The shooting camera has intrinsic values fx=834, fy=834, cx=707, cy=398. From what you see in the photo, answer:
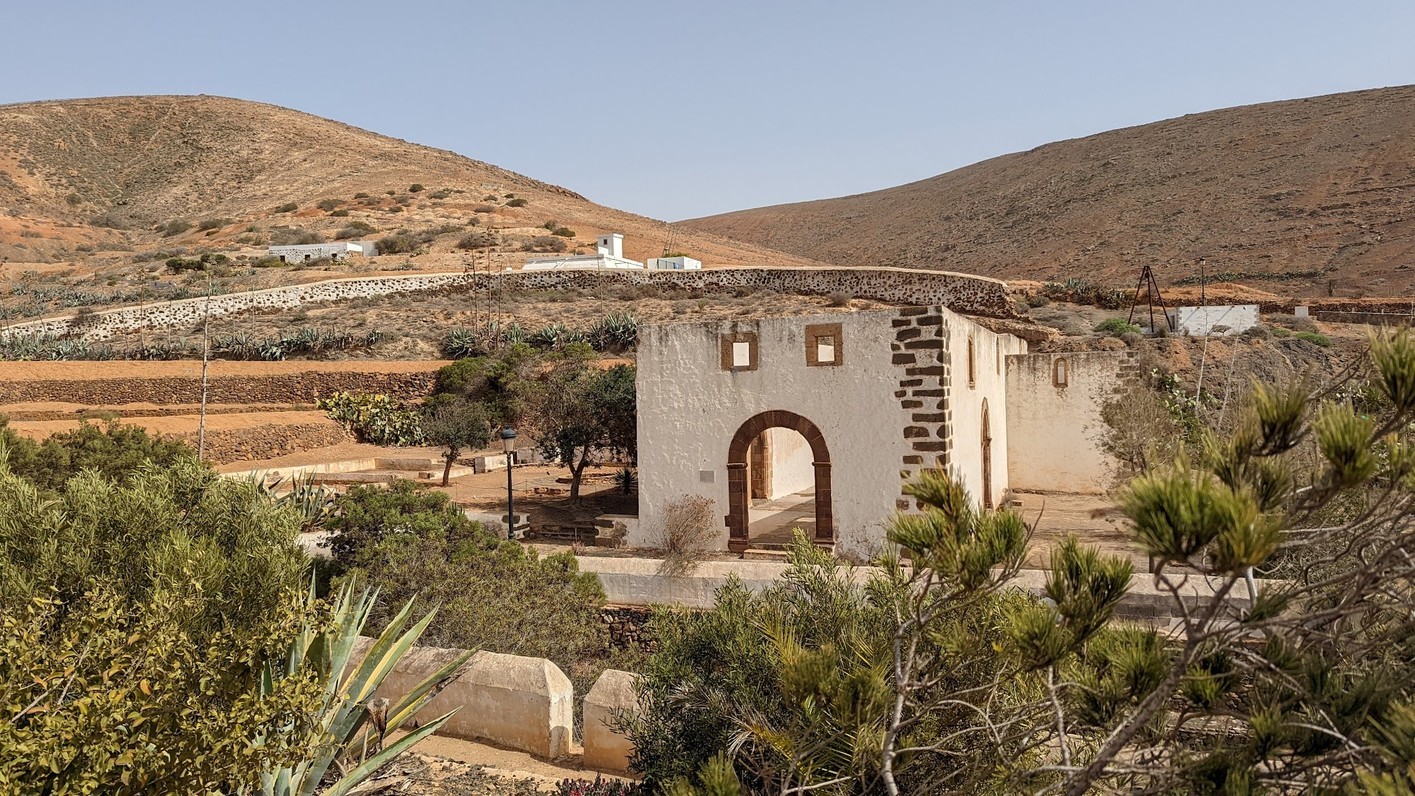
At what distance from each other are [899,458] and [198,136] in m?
77.9

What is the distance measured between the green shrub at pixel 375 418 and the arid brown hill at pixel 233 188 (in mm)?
21152

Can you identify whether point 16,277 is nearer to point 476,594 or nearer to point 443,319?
point 443,319

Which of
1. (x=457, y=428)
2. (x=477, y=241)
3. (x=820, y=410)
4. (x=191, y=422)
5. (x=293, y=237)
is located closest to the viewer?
(x=820, y=410)

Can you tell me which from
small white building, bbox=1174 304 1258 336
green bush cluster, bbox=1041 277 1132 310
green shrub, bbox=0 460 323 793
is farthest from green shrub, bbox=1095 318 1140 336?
green shrub, bbox=0 460 323 793

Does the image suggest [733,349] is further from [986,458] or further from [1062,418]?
[1062,418]

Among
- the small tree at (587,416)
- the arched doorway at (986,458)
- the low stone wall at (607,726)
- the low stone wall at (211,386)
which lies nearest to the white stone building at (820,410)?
the arched doorway at (986,458)

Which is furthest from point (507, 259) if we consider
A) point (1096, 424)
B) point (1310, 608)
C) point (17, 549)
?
point (1310, 608)

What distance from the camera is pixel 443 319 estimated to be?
34812 millimetres

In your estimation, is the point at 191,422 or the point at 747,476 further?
the point at 191,422

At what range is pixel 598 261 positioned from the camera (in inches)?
1609

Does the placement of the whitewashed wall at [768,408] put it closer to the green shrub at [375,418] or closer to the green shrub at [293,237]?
the green shrub at [375,418]

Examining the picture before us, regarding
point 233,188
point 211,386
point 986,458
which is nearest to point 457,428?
point 211,386

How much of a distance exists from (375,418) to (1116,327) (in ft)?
80.0

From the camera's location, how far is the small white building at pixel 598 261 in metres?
40.9
